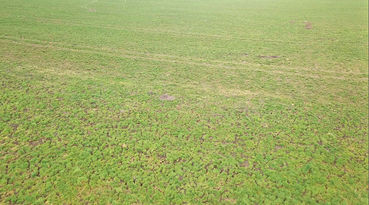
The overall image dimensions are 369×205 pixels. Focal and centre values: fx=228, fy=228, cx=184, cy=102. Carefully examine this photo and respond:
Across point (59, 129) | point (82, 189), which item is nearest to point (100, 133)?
point (59, 129)

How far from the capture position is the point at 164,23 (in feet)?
73.0

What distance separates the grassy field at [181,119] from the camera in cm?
619

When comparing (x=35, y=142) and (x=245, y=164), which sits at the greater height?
(x=35, y=142)

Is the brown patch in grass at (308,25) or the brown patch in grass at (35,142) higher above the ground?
the brown patch in grass at (308,25)

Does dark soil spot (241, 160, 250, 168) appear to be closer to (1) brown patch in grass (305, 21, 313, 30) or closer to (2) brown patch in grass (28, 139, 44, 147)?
(2) brown patch in grass (28, 139, 44, 147)

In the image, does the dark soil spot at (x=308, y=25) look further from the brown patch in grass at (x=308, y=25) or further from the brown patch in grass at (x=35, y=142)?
the brown patch in grass at (x=35, y=142)

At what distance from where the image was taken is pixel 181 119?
8.68m

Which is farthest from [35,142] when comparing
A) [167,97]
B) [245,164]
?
[245,164]

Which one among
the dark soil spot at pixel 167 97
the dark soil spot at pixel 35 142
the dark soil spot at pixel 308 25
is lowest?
the dark soil spot at pixel 35 142

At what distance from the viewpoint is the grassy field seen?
244 inches

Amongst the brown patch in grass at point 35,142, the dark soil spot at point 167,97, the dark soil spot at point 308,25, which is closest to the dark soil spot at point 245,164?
the dark soil spot at point 167,97

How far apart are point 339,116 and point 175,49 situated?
10.2 m

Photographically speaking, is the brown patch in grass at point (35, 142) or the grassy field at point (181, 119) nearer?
the grassy field at point (181, 119)

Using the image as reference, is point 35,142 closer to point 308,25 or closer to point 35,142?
point 35,142
